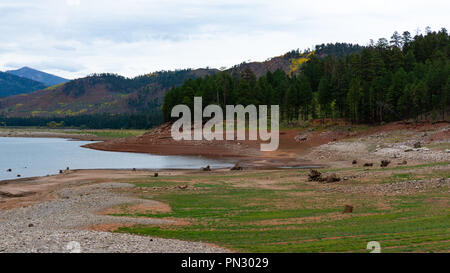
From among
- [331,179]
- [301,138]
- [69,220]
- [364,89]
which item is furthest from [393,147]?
[69,220]

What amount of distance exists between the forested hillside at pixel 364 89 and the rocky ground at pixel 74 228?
68.8 meters

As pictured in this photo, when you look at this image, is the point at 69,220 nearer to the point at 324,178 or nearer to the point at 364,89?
the point at 324,178

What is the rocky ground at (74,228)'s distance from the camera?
15166mm

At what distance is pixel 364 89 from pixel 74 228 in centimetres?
8241

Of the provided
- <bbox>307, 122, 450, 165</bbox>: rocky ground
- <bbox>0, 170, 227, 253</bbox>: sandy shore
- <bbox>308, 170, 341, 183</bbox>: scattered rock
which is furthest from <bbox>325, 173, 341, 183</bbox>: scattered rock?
<bbox>0, 170, 227, 253</bbox>: sandy shore

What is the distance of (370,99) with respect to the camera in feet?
286

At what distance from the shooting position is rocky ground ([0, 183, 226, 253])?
15.2 meters

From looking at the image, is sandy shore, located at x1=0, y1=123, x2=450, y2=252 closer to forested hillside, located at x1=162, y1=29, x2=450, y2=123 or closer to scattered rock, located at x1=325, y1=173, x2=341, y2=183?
scattered rock, located at x1=325, y1=173, x2=341, y2=183

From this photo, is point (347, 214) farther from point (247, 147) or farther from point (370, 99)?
point (370, 99)

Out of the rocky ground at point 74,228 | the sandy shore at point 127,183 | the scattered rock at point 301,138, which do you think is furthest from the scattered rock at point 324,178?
the scattered rock at point 301,138

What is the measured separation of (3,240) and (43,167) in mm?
47234

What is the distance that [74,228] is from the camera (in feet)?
66.4

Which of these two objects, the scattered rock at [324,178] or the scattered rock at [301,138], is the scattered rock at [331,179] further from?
the scattered rock at [301,138]

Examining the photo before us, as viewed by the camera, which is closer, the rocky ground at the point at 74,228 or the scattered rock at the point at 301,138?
the rocky ground at the point at 74,228
